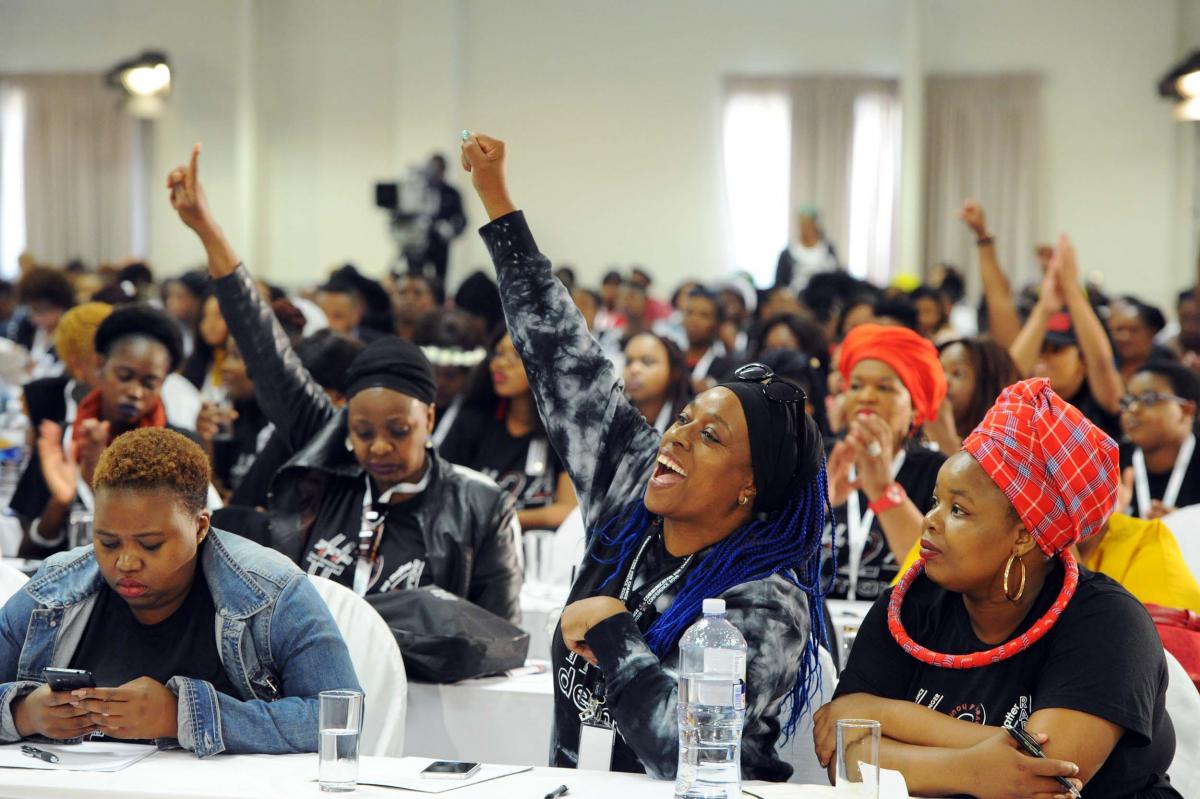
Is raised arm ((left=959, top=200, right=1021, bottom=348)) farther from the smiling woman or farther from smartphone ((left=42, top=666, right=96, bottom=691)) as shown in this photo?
smartphone ((left=42, top=666, right=96, bottom=691))

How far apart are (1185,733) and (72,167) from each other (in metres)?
15.9

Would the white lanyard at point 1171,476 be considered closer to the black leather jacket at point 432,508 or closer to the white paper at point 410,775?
the black leather jacket at point 432,508

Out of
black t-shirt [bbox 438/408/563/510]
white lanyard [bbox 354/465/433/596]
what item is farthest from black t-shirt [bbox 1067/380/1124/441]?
white lanyard [bbox 354/465/433/596]

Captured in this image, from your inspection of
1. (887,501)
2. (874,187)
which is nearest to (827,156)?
(874,187)

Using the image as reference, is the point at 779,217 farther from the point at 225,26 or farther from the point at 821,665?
the point at 821,665

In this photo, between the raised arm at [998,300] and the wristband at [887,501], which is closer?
the wristband at [887,501]

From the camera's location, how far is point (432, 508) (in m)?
3.57

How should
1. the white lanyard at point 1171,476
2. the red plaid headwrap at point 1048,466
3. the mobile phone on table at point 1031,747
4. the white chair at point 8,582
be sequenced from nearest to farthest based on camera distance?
the mobile phone on table at point 1031,747, the red plaid headwrap at point 1048,466, the white chair at point 8,582, the white lanyard at point 1171,476

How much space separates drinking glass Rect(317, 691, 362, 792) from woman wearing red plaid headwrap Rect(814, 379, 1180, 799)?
2.58 feet

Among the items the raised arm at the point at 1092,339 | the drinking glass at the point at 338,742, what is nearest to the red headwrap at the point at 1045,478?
the drinking glass at the point at 338,742

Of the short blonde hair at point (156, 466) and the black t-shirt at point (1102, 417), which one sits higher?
the short blonde hair at point (156, 466)

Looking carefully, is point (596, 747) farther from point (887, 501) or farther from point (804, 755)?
point (887, 501)

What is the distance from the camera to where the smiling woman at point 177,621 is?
2.37 m

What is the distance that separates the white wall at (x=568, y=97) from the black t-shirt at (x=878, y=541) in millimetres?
11697
